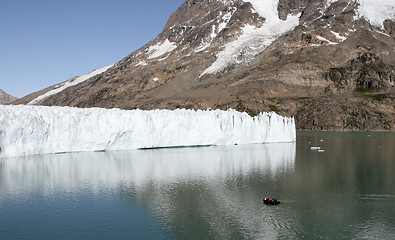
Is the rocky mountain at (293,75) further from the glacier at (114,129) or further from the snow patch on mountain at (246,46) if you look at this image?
the glacier at (114,129)

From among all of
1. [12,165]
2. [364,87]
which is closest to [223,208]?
[12,165]

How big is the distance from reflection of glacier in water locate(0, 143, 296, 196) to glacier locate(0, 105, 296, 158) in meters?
1.60

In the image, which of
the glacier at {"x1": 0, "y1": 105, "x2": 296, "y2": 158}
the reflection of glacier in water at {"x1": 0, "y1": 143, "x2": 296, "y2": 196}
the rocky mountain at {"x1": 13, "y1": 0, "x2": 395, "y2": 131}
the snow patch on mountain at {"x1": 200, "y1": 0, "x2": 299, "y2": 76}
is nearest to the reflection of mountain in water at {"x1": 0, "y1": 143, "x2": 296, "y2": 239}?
the reflection of glacier in water at {"x1": 0, "y1": 143, "x2": 296, "y2": 196}

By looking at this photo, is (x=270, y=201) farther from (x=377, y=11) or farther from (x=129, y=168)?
(x=377, y=11)

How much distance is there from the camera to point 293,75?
134 m

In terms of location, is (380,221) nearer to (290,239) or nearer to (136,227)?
(290,239)

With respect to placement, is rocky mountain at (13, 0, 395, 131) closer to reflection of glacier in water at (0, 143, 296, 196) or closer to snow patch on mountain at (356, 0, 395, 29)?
snow patch on mountain at (356, 0, 395, 29)

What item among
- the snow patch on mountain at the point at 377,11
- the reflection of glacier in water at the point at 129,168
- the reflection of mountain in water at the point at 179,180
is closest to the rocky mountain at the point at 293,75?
the snow patch on mountain at the point at 377,11

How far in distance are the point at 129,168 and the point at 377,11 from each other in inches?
6889

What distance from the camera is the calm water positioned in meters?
17.3

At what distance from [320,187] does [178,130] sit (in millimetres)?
26232

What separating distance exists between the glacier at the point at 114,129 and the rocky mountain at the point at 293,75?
203ft

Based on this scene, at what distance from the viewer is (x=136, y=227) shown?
58.2 feet

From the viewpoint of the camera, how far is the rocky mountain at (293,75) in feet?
379
